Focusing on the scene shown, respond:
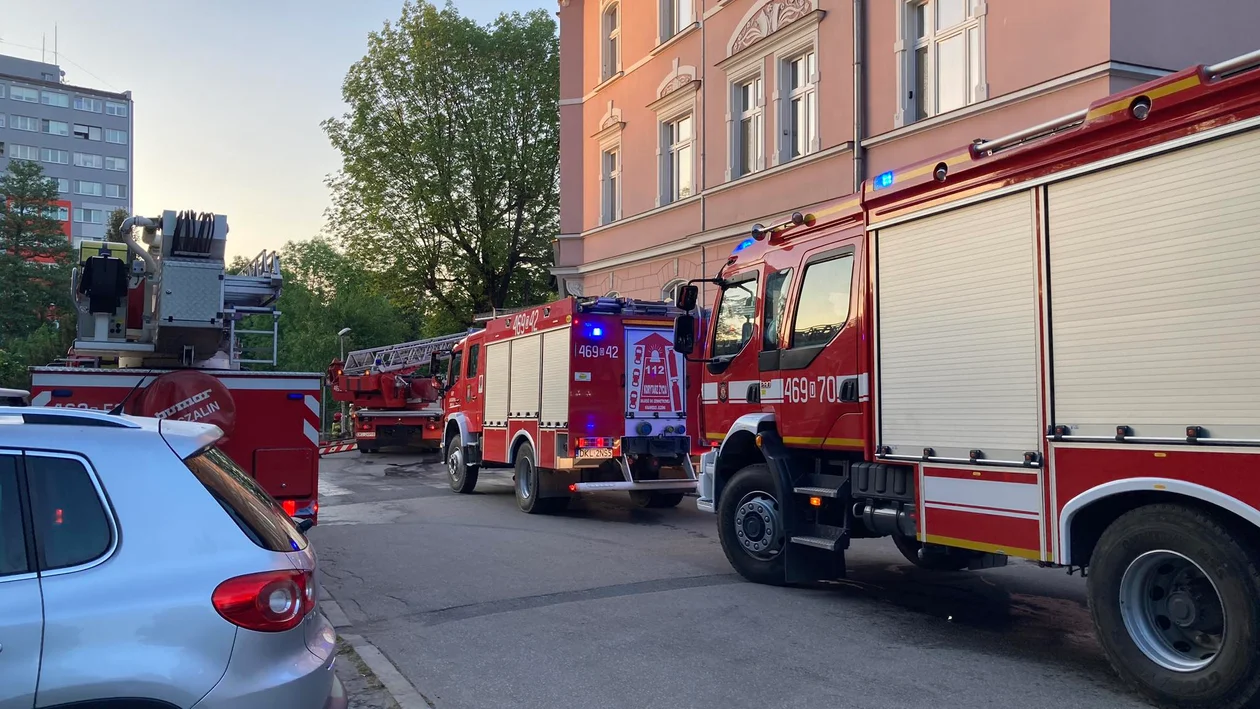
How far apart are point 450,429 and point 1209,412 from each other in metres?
14.4

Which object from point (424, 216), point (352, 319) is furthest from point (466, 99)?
point (352, 319)

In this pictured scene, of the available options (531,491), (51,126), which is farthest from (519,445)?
(51,126)

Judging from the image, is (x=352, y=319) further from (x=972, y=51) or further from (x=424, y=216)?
(x=972, y=51)

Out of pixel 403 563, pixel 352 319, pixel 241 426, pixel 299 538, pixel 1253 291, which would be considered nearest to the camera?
pixel 299 538

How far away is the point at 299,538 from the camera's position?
3.71 m

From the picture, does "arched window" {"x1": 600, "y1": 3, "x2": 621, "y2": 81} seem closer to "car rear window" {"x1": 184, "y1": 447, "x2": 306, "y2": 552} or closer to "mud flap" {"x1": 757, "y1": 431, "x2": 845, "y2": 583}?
"mud flap" {"x1": 757, "y1": 431, "x2": 845, "y2": 583}

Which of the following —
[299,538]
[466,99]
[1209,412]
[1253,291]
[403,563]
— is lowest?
[403,563]

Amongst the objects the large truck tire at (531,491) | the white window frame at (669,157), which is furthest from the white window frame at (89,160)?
the large truck tire at (531,491)

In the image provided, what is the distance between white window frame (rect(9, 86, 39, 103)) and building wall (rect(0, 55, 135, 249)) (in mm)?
146

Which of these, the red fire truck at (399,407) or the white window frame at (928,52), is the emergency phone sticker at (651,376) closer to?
the white window frame at (928,52)

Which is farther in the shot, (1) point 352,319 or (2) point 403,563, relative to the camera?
(1) point 352,319

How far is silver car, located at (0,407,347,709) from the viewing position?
9.20ft

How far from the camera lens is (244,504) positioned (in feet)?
11.3

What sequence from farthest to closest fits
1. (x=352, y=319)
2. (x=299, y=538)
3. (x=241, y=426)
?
1. (x=352, y=319)
2. (x=241, y=426)
3. (x=299, y=538)
